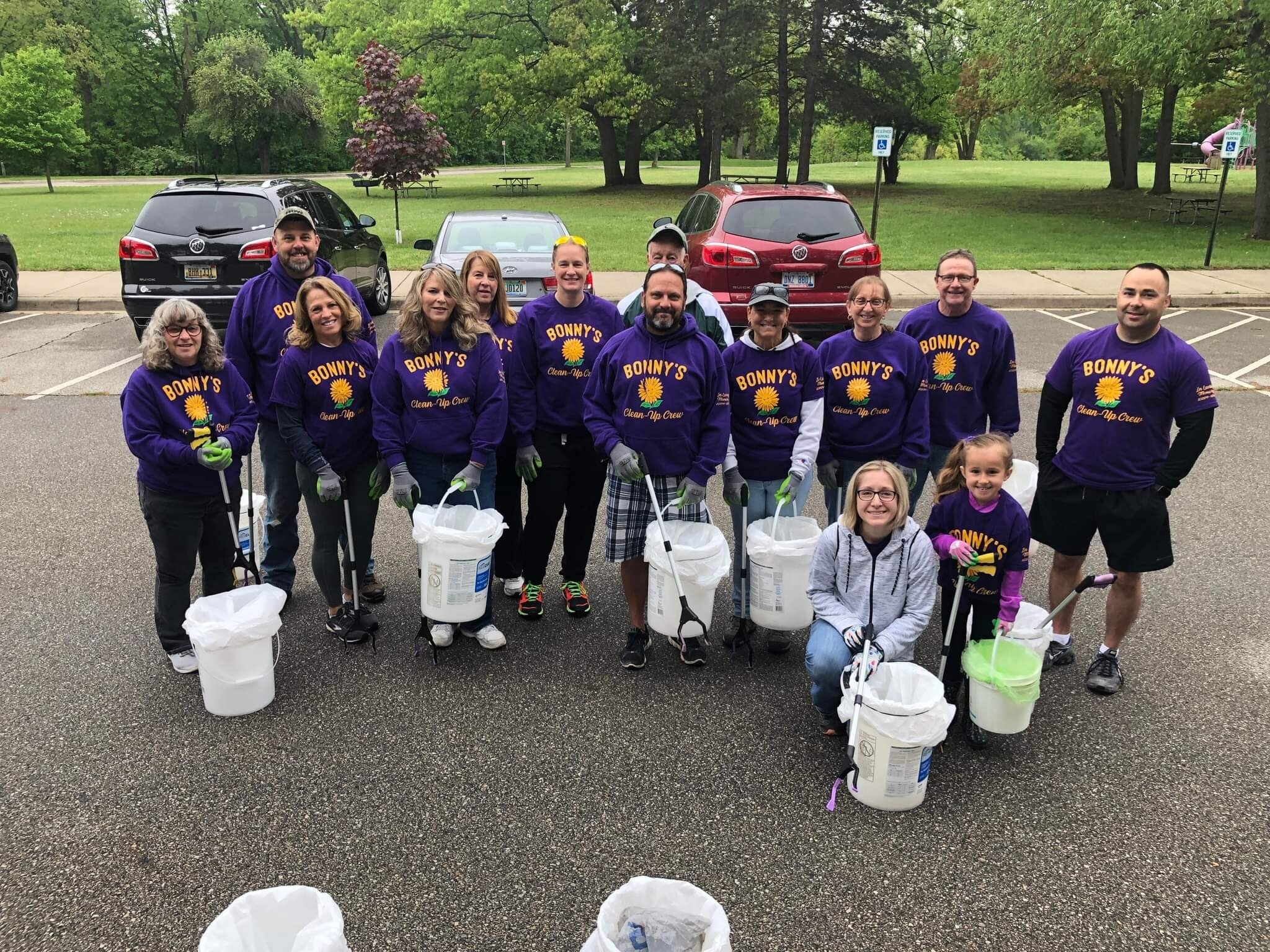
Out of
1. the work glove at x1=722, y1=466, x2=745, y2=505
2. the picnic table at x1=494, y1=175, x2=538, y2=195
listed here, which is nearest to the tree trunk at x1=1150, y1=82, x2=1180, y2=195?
the picnic table at x1=494, y1=175, x2=538, y2=195

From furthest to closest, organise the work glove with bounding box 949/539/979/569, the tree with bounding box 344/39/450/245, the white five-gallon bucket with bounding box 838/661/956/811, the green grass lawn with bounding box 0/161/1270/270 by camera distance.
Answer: the tree with bounding box 344/39/450/245 < the green grass lawn with bounding box 0/161/1270/270 < the work glove with bounding box 949/539/979/569 < the white five-gallon bucket with bounding box 838/661/956/811

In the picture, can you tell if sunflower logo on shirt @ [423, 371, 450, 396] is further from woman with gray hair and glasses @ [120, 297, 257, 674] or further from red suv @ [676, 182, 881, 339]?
red suv @ [676, 182, 881, 339]

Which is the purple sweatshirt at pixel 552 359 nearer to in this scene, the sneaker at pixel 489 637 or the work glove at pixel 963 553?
the sneaker at pixel 489 637

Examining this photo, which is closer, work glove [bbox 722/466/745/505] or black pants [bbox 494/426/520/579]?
work glove [bbox 722/466/745/505]

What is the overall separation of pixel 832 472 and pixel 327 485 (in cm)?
241

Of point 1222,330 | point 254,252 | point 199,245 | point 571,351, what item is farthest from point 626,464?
point 1222,330

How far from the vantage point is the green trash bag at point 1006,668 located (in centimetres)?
361

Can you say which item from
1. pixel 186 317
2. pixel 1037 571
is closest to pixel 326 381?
pixel 186 317

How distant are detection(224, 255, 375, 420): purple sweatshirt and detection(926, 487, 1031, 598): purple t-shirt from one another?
2.96m

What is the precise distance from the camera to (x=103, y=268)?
53.2 feet

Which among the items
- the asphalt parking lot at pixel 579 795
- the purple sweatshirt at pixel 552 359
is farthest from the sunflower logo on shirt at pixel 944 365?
the purple sweatshirt at pixel 552 359

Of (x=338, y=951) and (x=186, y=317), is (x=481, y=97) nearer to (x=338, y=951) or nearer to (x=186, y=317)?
(x=186, y=317)

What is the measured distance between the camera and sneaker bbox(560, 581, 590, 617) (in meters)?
4.96

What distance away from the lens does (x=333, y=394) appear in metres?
4.37
